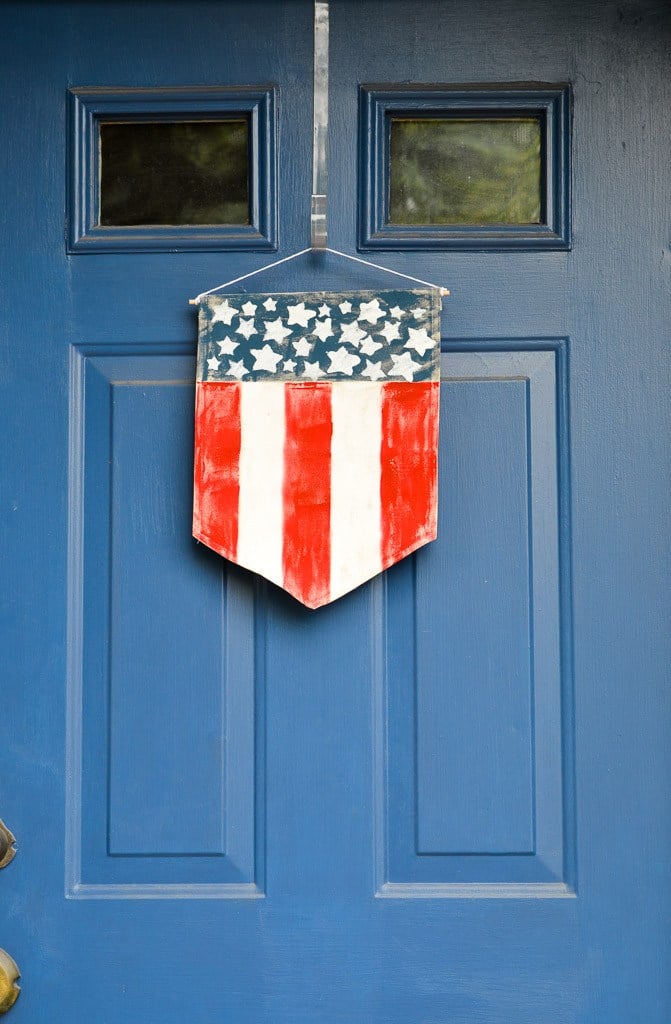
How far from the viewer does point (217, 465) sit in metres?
1.57

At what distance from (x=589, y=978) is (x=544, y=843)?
0.72ft

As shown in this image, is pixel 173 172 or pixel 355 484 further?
pixel 173 172

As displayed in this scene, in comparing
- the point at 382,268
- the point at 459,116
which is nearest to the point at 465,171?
the point at 459,116

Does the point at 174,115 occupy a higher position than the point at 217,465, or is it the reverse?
the point at 174,115

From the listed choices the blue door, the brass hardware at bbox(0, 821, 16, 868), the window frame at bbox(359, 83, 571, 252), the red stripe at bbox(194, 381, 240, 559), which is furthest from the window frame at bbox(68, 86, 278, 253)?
the brass hardware at bbox(0, 821, 16, 868)

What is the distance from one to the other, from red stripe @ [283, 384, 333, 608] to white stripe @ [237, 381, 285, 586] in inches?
0.5

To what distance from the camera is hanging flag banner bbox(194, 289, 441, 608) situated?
5.11 feet

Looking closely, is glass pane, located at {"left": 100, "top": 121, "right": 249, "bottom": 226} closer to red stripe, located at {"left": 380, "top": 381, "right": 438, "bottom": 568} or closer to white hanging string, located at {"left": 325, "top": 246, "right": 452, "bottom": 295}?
white hanging string, located at {"left": 325, "top": 246, "right": 452, "bottom": 295}

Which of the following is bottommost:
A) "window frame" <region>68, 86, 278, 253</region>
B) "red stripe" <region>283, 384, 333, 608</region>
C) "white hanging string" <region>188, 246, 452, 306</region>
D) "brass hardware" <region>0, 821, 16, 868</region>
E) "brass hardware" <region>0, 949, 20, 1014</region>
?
"brass hardware" <region>0, 949, 20, 1014</region>

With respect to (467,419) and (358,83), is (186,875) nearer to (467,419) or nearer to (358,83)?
(467,419)

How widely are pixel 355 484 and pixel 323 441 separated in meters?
0.08

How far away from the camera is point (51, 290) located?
5.38ft

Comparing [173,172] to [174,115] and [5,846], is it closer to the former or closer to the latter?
[174,115]

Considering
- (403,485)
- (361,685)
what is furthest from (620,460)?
(361,685)
